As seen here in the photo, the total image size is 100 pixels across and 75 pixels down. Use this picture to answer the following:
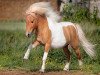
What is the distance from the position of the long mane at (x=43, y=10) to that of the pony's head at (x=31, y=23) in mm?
103

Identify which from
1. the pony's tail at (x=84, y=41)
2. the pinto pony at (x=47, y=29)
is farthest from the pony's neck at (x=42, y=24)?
the pony's tail at (x=84, y=41)

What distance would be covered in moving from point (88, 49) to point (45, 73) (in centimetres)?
150

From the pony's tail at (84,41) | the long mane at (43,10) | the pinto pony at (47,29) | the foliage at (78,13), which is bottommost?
the foliage at (78,13)

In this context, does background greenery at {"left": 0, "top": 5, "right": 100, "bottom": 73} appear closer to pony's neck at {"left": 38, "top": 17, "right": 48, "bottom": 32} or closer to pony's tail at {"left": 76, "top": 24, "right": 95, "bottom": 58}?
pony's tail at {"left": 76, "top": 24, "right": 95, "bottom": 58}

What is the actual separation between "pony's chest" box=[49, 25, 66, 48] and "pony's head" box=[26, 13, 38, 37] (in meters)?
0.46

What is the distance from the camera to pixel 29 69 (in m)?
11.7

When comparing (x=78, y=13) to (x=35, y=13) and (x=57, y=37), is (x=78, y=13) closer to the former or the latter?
(x=57, y=37)

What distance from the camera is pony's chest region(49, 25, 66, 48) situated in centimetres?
1095

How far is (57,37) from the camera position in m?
11.0

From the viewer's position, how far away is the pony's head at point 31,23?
1053 cm

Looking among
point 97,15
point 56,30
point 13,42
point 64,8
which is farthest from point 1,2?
point 56,30

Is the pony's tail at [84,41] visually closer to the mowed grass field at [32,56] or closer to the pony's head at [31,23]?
the mowed grass field at [32,56]

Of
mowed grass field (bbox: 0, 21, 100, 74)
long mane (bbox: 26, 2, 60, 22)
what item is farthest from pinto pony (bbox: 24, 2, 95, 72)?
mowed grass field (bbox: 0, 21, 100, 74)

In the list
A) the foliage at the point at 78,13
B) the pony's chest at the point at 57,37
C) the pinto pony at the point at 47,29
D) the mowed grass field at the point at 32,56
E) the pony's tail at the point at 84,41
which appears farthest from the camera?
the foliage at the point at 78,13
